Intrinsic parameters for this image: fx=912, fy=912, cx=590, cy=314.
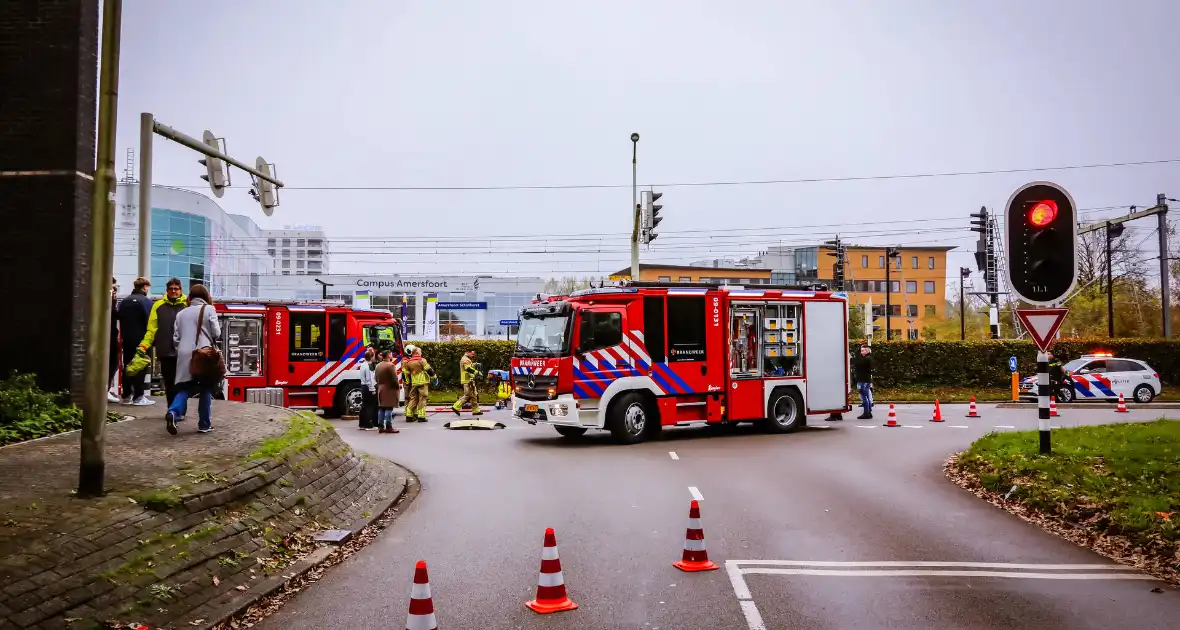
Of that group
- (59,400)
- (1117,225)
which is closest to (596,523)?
(59,400)

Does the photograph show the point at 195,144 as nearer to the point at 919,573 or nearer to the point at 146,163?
the point at 146,163

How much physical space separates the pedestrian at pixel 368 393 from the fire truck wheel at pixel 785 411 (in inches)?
340

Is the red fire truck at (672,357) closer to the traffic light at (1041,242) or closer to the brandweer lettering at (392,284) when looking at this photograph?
the traffic light at (1041,242)

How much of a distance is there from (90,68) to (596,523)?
932cm

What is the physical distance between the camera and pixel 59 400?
1161 cm

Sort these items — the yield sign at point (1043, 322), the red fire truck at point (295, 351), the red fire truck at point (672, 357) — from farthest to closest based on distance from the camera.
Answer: the red fire truck at point (295, 351)
the red fire truck at point (672, 357)
the yield sign at point (1043, 322)

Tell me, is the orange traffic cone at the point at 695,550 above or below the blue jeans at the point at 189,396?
below

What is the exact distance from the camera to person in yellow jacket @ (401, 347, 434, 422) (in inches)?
872

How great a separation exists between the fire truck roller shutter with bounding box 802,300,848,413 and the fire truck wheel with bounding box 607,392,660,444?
4.46m

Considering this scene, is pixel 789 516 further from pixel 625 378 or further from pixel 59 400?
pixel 59 400

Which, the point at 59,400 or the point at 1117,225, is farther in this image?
the point at 1117,225

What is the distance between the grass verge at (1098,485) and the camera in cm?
824

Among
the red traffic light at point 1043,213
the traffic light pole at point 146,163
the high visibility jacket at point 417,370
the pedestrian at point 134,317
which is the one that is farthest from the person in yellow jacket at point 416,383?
the red traffic light at point 1043,213

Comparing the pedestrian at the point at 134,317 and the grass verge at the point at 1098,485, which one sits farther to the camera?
the pedestrian at the point at 134,317
